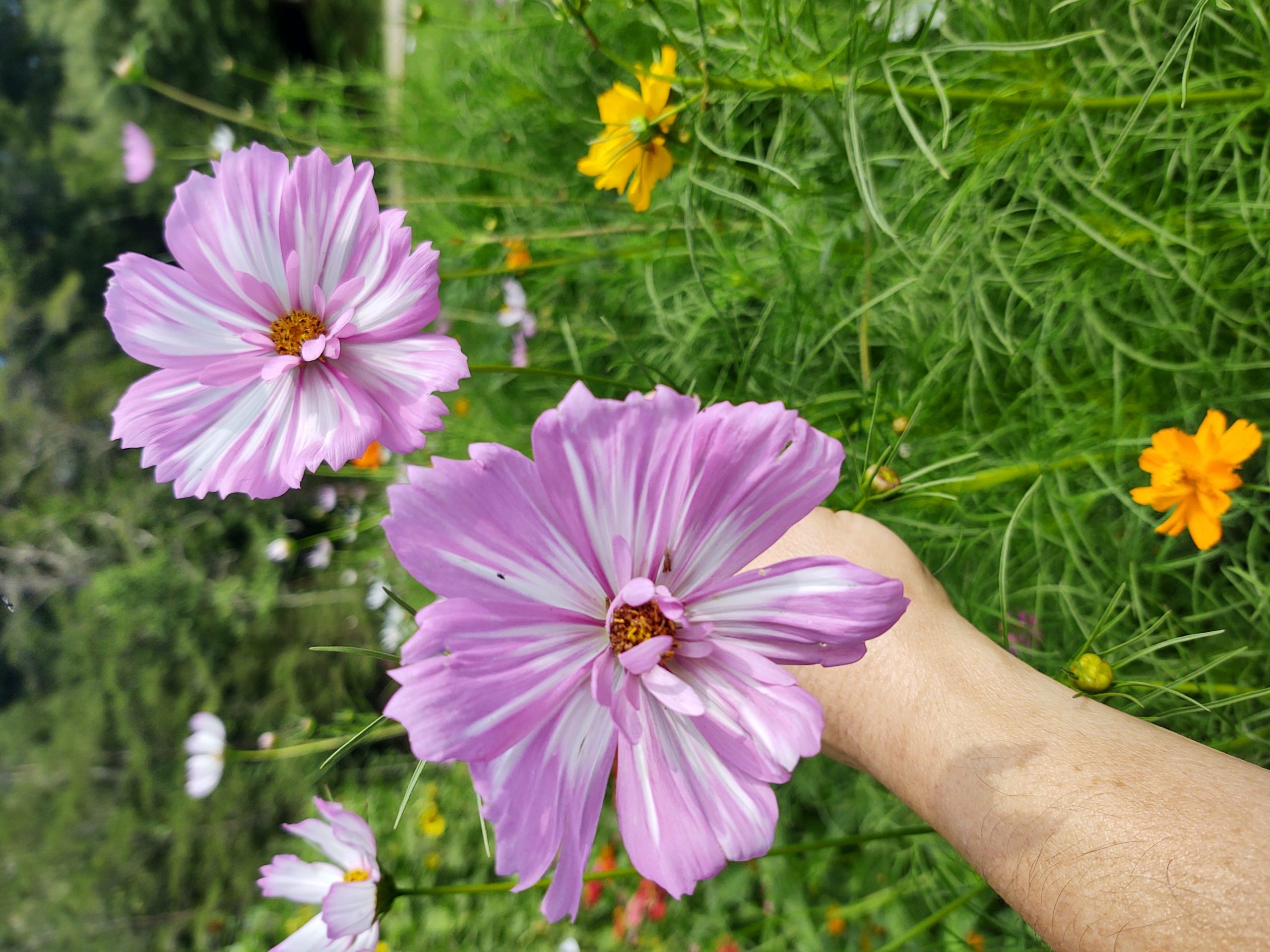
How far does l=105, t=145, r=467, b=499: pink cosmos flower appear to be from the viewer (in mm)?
373

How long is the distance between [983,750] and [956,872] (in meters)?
0.67

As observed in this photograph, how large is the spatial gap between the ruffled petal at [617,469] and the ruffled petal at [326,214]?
0.64ft

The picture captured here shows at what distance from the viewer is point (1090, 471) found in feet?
2.53

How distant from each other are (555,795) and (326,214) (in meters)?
0.33

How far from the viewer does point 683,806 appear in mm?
296

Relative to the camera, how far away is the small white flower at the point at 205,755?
46.5 inches

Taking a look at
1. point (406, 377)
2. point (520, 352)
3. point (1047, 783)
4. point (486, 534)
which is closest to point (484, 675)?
point (486, 534)

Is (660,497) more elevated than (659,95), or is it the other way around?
(659,95)

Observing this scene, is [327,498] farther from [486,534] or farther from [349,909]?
[486,534]

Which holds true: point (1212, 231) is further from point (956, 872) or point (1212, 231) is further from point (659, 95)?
point (956, 872)

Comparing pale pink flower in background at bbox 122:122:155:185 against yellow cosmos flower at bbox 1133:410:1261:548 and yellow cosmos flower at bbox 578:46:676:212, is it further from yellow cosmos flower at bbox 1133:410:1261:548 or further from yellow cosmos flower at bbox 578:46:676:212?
yellow cosmos flower at bbox 1133:410:1261:548

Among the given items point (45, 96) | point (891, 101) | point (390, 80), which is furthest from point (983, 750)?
point (45, 96)

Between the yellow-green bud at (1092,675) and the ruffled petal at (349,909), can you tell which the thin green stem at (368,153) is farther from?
the yellow-green bud at (1092,675)

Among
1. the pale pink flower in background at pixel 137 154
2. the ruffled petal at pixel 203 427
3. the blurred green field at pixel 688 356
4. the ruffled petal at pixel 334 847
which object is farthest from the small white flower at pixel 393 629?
the pale pink flower in background at pixel 137 154
